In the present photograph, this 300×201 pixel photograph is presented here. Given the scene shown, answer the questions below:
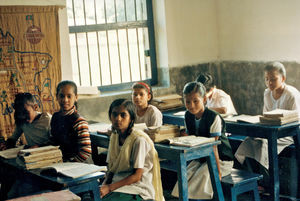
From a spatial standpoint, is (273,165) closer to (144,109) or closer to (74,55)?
(144,109)

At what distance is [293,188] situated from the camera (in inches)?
193

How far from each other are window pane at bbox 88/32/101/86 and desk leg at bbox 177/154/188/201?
2.92 metres

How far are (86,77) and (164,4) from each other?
1.48 metres

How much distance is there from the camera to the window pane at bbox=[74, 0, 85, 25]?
19.9 ft

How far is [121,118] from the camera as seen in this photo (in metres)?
3.53

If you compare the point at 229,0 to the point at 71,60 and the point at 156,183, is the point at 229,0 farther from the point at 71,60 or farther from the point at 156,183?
the point at 156,183

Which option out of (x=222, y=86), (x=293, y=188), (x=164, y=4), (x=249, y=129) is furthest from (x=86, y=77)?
(x=293, y=188)

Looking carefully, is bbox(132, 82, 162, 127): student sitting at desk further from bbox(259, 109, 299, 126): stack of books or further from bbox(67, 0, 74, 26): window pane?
bbox(67, 0, 74, 26): window pane

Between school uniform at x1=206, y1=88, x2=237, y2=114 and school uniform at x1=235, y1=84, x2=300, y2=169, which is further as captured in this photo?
school uniform at x1=206, y1=88, x2=237, y2=114

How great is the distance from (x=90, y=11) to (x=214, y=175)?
10.7 ft

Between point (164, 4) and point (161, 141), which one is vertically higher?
point (164, 4)

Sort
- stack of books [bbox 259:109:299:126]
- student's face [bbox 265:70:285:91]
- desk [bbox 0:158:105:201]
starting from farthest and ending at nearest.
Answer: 1. student's face [bbox 265:70:285:91]
2. stack of books [bbox 259:109:299:126]
3. desk [bbox 0:158:105:201]

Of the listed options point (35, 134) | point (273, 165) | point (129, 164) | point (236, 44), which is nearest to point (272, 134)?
point (273, 165)

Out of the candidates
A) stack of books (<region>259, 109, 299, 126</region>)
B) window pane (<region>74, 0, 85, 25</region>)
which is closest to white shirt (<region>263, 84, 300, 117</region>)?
stack of books (<region>259, 109, 299, 126</region>)
